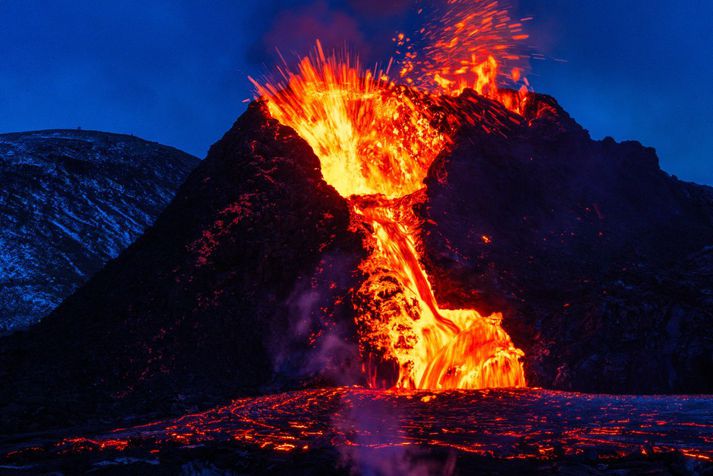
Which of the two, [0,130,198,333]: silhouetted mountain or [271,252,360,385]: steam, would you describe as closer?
[271,252,360,385]: steam

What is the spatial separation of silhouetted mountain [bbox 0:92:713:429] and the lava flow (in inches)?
12.2

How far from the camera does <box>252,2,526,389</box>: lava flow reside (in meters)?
8.82

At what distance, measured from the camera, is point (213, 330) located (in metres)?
9.09

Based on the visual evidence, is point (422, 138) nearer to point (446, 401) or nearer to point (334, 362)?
point (334, 362)

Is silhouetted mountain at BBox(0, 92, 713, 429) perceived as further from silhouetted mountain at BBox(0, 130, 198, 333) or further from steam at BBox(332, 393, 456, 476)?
silhouetted mountain at BBox(0, 130, 198, 333)

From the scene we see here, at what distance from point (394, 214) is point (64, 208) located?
2345cm

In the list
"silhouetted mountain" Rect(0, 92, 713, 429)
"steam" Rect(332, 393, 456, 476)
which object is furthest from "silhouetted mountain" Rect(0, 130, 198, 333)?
"steam" Rect(332, 393, 456, 476)

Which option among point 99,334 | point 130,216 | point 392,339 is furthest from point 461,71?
point 130,216

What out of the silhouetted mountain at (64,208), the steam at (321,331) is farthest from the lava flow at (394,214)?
the silhouetted mountain at (64,208)

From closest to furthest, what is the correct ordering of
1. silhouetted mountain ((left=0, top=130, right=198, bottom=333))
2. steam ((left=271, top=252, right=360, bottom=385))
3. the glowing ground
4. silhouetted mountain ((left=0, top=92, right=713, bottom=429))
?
the glowing ground → silhouetted mountain ((left=0, top=92, right=713, bottom=429)) → steam ((left=271, top=252, right=360, bottom=385)) → silhouetted mountain ((left=0, top=130, right=198, bottom=333))

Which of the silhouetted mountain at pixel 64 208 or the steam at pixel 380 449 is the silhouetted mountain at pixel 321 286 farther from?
the silhouetted mountain at pixel 64 208

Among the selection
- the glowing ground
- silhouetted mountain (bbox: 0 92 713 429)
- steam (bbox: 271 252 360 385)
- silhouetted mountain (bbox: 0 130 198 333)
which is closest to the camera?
the glowing ground

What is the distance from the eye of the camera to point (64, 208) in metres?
28.4

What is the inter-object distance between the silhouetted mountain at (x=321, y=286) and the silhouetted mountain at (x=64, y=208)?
558 inches
